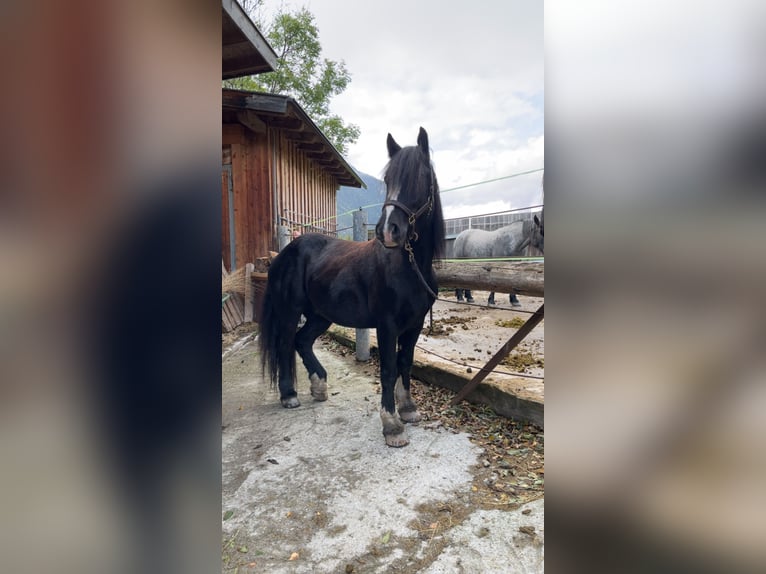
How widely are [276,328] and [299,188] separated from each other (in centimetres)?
606

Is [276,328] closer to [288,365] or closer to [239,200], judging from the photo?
[288,365]

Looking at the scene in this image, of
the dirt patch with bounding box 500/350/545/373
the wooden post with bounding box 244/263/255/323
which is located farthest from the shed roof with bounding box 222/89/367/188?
the dirt patch with bounding box 500/350/545/373

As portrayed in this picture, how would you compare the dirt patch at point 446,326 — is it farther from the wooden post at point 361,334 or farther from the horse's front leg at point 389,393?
the horse's front leg at point 389,393

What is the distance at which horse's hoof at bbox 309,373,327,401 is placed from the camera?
3.31 m

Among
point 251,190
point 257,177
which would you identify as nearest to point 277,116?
point 257,177

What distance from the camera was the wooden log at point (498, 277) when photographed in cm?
256

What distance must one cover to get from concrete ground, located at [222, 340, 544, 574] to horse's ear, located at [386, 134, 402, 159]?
203 centimetres

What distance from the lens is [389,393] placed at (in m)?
2.53

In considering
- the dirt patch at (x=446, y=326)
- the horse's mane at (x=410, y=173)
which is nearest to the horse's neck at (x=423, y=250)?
the horse's mane at (x=410, y=173)
